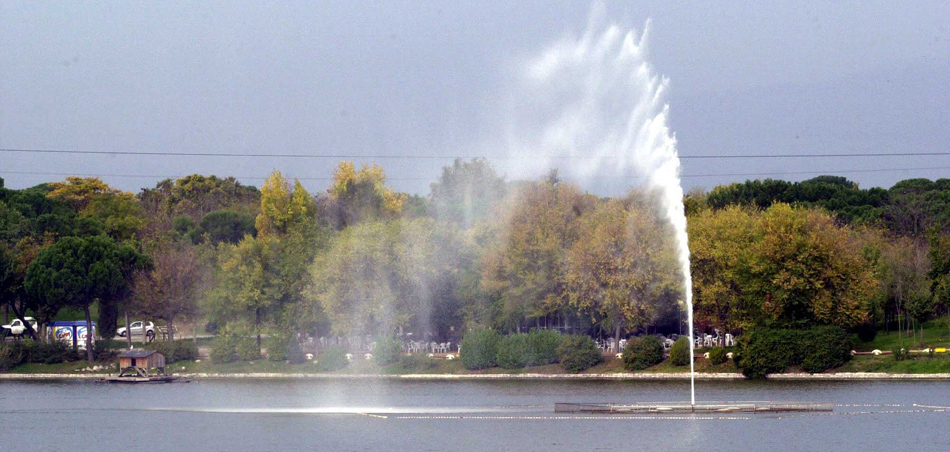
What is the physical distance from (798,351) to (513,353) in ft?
62.9

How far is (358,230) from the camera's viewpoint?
81.8 m

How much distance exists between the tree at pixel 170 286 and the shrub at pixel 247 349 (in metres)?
7.77

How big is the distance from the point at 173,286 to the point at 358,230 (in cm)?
1617

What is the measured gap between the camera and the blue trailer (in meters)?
86.6

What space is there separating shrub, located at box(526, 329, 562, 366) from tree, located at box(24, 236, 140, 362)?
33291 mm

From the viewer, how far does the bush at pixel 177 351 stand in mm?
80875

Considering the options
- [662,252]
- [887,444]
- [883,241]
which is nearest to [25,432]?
[887,444]

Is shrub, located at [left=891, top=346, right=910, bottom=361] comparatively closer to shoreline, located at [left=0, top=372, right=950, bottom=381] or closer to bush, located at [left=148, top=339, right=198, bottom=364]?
shoreline, located at [left=0, top=372, right=950, bottom=381]

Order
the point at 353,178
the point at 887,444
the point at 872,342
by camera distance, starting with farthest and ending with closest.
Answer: the point at 353,178 < the point at 872,342 < the point at 887,444

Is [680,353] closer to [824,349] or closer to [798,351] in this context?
[798,351]

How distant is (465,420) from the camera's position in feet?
158

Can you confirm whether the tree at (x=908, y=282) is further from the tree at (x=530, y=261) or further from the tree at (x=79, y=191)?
the tree at (x=79, y=191)

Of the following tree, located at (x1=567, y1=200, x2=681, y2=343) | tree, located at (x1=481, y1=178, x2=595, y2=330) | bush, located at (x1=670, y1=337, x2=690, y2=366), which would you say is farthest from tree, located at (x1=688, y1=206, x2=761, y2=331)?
tree, located at (x1=481, y1=178, x2=595, y2=330)

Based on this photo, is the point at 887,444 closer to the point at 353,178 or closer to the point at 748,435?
the point at 748,435
